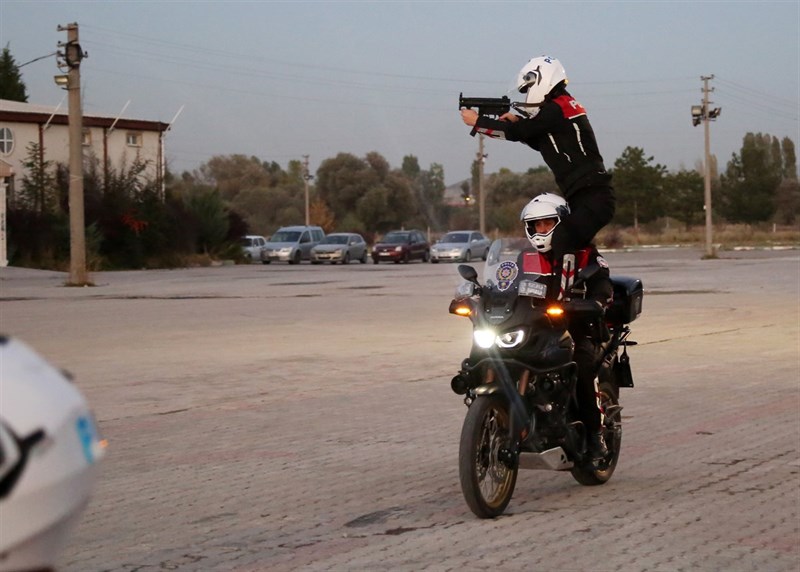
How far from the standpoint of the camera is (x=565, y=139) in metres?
7.35

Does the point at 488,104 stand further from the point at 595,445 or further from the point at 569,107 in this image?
the point at 595,445

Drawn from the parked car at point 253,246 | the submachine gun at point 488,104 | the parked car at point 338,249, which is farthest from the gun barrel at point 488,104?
the parked car at point 253,246

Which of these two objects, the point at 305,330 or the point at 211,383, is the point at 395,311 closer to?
the point at 305,330

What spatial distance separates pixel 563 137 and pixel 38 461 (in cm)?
597

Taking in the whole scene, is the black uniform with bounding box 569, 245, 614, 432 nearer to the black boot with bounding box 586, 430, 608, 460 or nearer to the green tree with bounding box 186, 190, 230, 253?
the black boot with bounding box 586, 430, 608, 460

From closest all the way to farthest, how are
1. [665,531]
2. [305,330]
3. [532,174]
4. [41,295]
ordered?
[665,531] → [305,330] → [41,295] → [532,174]

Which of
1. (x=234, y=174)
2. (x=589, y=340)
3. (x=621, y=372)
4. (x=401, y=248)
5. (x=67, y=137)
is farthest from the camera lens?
(x=234, y=174)

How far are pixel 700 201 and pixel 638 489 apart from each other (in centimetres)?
10343

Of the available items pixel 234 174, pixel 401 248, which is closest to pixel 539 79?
pixel 401 248

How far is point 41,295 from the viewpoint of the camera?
30531mm

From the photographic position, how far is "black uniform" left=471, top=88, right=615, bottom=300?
23.6 ft

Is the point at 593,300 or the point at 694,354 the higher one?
the point at 593,300

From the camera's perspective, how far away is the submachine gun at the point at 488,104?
24.4ft

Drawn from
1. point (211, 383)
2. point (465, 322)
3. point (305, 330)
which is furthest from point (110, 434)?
point (465, 322)
